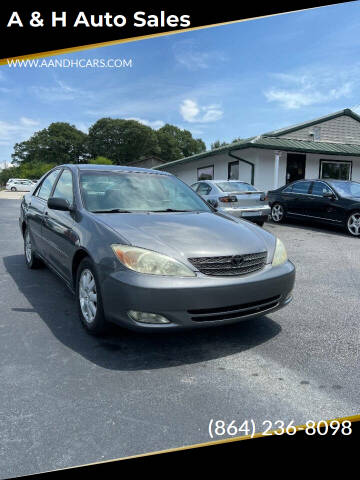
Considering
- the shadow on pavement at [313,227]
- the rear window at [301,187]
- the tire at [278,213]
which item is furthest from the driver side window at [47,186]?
the tire at [278,213]

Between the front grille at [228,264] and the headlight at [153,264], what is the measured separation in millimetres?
107

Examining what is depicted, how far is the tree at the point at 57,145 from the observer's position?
262 feet

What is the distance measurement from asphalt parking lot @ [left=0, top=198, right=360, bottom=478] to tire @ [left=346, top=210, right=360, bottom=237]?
574 cm

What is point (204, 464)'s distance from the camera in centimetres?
190

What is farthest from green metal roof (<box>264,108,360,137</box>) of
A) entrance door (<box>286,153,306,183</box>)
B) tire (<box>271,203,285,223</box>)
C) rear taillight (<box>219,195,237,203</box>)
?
rear taillight (<box>219,195,237,203</box>)

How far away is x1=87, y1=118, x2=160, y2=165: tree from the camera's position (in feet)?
251

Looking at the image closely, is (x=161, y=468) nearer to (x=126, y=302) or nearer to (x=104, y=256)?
(x=126, y=302)

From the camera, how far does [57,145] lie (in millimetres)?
80125

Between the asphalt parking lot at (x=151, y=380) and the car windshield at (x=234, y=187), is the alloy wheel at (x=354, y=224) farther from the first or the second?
the asphalt parking lot at (x=151, y=380)

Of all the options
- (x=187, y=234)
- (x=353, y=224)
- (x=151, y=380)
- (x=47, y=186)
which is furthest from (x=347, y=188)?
(x=151, y=380)

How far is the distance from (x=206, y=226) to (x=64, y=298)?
1984 mm

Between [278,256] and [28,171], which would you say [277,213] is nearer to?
[278,256]

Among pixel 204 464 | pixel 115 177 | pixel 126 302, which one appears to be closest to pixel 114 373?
pixel 126 302

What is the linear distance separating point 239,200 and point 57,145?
78163mm
